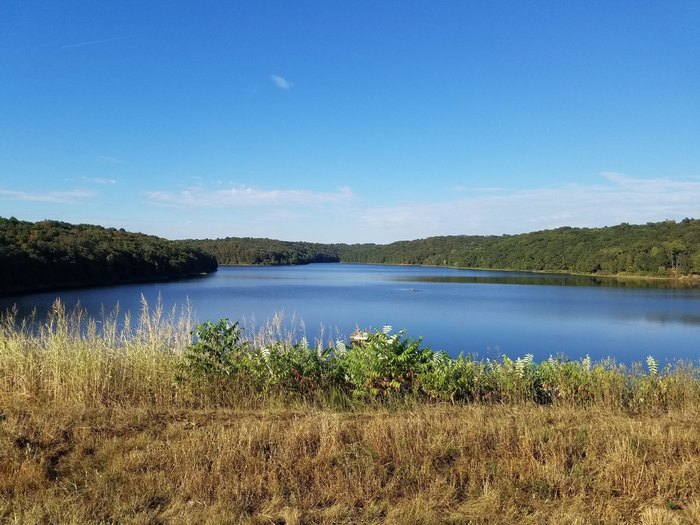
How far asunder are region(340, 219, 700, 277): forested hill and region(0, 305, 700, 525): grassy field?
9029 centimetres

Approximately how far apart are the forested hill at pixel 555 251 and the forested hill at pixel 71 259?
74385mm

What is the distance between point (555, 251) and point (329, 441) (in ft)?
394

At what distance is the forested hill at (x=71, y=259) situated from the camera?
50.0 metres

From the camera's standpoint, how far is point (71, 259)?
59.5 metres

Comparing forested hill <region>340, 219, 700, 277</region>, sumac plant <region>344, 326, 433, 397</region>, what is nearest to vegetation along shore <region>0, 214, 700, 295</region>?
forested hill <region>340, 219, 700, 277</region>

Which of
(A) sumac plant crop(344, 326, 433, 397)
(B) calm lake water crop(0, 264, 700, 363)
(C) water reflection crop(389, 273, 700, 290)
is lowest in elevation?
(B) calm lake water crop(0, 264, 700, 363)

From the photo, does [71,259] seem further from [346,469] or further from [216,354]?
[346,469]

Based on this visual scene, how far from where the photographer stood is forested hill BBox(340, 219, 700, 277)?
85062 mm

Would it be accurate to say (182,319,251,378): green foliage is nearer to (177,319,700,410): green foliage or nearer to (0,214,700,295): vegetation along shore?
(177,319,700,410): green foliage

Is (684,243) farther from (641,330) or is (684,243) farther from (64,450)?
(64,450)

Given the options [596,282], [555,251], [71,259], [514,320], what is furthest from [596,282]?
[71,259]

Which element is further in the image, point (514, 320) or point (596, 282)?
point (596, 282)

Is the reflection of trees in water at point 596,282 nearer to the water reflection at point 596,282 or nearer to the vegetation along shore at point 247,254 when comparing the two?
the water reflection at point 596,282

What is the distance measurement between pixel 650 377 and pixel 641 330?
24.4 m
